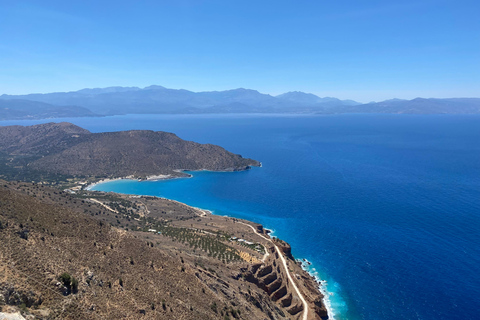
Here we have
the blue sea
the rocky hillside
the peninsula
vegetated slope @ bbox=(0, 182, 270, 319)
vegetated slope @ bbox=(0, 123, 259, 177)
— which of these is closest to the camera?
vegetated slope @ bbox=(0, 182, 270, 319)

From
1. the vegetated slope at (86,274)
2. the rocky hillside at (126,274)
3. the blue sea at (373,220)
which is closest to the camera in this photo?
the vegetated slope at (86,274)

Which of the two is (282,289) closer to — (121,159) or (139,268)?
(139,268)

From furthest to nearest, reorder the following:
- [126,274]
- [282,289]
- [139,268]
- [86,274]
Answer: [282,289] < [139,268] < [126,274] < [86,274]

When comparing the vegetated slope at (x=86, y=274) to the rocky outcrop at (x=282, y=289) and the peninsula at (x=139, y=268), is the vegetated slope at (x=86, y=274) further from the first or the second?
the rocky outcrop at (x=282, y=289)

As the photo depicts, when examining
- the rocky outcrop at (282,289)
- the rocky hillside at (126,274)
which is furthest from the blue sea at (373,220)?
the rocky hillside at (126,274)

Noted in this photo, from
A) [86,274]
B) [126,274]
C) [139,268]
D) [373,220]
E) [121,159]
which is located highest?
[86,274]

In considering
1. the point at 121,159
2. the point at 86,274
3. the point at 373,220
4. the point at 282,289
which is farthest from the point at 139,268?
the point at 121,159

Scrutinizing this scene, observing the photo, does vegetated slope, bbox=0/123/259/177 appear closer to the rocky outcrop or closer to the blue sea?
the blue sea

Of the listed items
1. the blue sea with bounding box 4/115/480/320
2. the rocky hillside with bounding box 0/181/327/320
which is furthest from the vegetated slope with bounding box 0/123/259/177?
the rocky hillside with bounding box 0/181/327/320

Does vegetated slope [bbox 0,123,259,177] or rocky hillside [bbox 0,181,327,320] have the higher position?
rocky hillside [bbox 0,181,327,320]
